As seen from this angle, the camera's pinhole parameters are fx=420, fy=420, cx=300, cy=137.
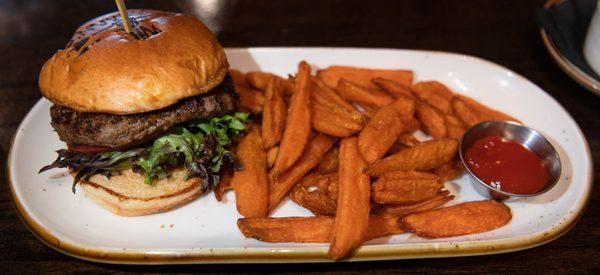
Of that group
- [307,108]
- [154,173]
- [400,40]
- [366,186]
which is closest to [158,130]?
[154,173]

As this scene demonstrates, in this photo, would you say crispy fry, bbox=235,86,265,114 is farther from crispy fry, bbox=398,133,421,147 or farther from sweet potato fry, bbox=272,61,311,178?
crispy fry, bbox=398,133,421,147

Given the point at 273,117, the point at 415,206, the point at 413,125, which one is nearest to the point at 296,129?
the point at 273,117

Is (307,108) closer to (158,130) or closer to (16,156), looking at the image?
(158,130)

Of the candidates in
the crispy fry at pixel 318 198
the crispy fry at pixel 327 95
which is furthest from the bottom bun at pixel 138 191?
the crispy fry at pixel 327 95

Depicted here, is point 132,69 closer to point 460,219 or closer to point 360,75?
point 360,75

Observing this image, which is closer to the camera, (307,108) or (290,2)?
(307,108)

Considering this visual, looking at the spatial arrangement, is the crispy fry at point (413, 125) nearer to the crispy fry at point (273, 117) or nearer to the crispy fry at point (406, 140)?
the crispy fry at point (406, 140)
